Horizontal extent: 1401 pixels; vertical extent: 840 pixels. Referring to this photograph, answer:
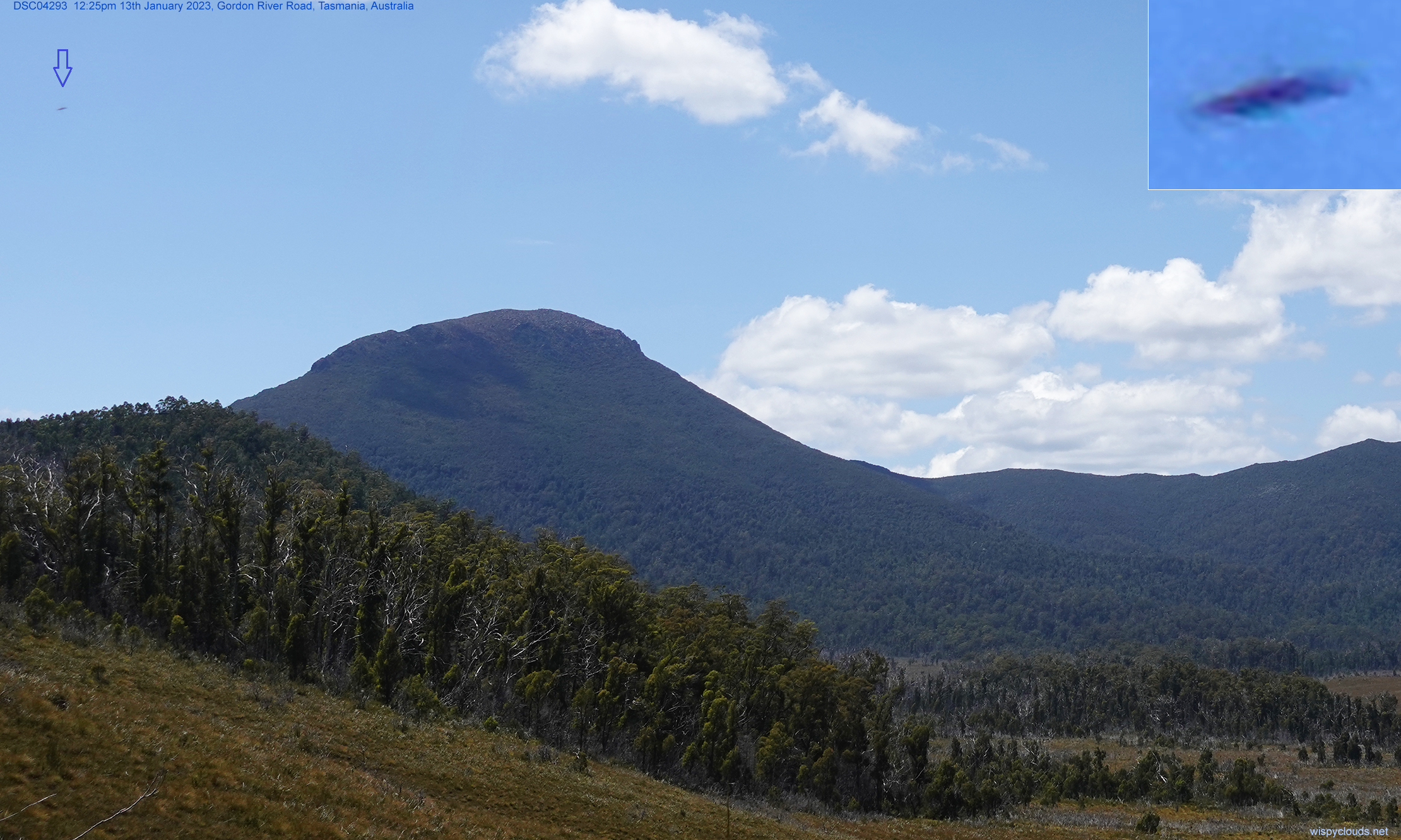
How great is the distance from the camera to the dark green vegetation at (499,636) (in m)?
38.1

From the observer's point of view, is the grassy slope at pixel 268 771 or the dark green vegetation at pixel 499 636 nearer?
the grassy slope at pixel 268 771

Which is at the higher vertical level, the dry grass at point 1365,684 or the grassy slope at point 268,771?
the grassy slope at point 268,771

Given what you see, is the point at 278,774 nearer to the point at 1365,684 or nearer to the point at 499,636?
the point at 499,636

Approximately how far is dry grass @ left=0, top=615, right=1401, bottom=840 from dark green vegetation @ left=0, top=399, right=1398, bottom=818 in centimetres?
315

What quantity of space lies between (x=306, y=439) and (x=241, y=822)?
106370 millimetres

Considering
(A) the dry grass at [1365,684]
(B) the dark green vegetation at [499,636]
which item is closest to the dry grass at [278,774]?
(B) the dark green vegetation at [499,636]

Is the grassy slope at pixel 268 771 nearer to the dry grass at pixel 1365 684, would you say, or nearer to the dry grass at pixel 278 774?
the dry grass at pixel 278 774

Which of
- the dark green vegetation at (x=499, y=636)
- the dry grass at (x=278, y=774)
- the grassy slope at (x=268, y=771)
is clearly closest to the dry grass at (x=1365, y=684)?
the dark green vegetation at (x=499, y=636)

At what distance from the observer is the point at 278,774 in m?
19.8

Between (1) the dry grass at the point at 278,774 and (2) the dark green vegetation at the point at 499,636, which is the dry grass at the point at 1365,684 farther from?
(1) the dry grass at the point at 278,774

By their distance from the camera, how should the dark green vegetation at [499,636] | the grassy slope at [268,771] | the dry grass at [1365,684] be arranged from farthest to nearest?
1. the dry grass at [1365,684]
2. the dark green vegetation at [499,636]
3. the grassy slope at [268,771]

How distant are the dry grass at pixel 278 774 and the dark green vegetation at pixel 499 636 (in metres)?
3.15

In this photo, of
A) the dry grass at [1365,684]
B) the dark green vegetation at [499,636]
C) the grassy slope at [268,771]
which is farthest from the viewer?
the dry grass at [1365,684]

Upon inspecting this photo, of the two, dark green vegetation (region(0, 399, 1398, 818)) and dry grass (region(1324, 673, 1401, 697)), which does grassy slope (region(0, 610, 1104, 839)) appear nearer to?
dark green vegetation (region(0, 399, 1398, 818))
